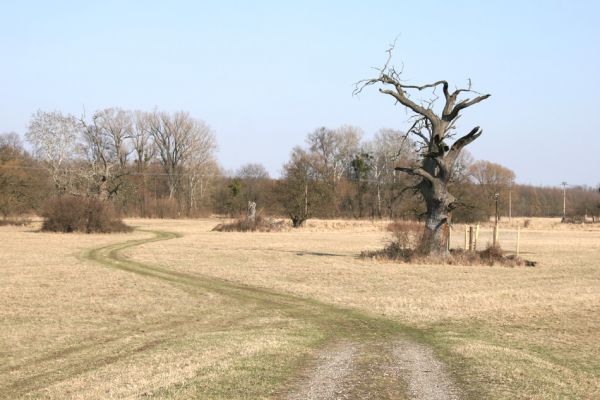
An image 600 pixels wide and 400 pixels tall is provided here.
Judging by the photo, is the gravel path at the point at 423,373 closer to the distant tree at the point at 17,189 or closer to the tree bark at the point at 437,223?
the tree bark at the point at 437,223

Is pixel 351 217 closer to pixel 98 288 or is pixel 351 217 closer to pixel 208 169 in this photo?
pixel 208 169

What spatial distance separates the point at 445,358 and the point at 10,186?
57.3 m

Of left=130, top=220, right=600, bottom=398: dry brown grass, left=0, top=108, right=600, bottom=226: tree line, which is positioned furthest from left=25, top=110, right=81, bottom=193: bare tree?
left=130, top=220, right=600, bottom=398: dry brown grass

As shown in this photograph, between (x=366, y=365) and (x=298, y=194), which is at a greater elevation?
(x=298, y=194)

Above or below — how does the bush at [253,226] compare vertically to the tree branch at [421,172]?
below

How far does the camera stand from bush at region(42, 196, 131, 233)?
4931cm

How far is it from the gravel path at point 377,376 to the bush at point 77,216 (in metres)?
42.2

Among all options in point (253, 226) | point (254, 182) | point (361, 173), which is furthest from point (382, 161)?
point (253, 226)

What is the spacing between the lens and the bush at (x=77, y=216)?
4931 centimetres

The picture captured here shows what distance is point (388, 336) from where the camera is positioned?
1232cm

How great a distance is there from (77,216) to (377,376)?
147 feet

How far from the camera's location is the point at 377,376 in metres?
8.59

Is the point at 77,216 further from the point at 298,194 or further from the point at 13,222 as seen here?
the point at 298,194

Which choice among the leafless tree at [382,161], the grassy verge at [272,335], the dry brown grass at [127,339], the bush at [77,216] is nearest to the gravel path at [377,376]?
the grassy verge at [272,335]
